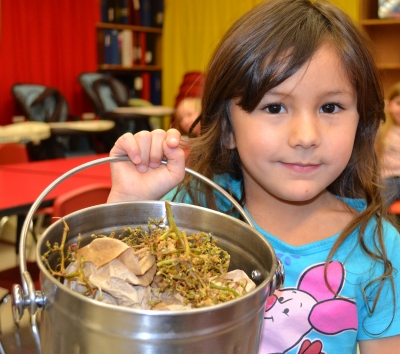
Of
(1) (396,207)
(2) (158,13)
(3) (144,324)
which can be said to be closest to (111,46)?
(2) (158,13)

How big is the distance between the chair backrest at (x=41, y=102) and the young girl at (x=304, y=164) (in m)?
3.78

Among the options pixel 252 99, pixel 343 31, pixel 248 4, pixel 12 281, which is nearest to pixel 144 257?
pixel 252 99

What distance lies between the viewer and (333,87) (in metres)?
0.85

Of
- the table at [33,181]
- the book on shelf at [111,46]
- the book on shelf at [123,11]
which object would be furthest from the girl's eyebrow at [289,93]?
the book on shelf at [123,11]

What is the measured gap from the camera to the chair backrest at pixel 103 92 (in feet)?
16.4

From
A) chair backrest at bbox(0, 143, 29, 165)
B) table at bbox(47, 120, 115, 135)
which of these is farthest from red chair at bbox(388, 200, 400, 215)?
table at bbox(47, 120, 115, 135)

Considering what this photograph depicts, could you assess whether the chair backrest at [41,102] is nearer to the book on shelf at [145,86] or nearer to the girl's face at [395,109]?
the book on shelf at [145,86]

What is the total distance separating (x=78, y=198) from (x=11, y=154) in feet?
3.82

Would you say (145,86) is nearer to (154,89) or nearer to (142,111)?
(154,89)

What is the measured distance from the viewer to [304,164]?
2.80 feet

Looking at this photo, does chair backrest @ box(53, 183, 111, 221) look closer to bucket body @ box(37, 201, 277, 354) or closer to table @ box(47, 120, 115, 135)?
bucket body @ box(37, 201, 277, 354)

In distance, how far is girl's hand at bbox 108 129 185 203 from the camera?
2.53ft

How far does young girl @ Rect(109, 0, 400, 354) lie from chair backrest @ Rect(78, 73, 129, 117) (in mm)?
4102

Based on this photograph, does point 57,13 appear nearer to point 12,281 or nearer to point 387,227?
point 12,281
